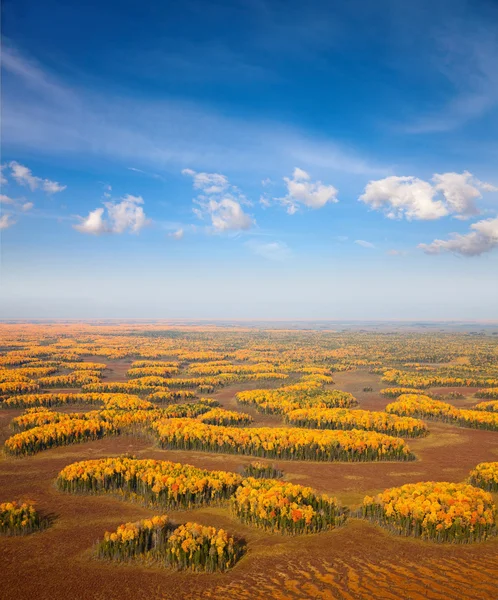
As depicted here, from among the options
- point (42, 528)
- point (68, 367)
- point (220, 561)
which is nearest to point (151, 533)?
point (220, 561)

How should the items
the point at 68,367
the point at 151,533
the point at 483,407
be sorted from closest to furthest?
the point at 151,533 < the point at 483,407 < the point at 68,367

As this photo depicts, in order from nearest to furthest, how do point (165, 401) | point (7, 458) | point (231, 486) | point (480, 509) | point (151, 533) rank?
point (151, 533) < point (480, 509) < point (231, 486) < point (7, 458) < point (165, 401)

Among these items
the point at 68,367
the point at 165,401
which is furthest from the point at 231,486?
the point at 68,367

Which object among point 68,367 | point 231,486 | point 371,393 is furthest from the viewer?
point 68,367

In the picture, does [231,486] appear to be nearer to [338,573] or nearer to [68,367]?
[338,573]

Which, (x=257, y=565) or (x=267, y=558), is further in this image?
(x=267, y=558)

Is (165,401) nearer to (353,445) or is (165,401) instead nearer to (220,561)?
(353,445)

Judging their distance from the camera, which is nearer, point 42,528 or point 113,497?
point 42,528

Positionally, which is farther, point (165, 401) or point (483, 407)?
point (165, 401)

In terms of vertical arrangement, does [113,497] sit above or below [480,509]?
below
